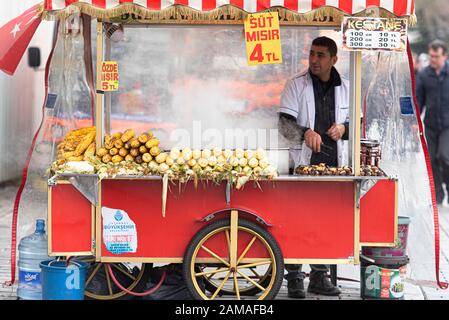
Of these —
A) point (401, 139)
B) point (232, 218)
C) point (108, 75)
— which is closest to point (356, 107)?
point (401, 139)

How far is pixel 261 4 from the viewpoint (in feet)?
18.3

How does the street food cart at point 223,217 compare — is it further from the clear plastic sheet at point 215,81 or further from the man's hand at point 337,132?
the clear plastic sheet at point 215,81

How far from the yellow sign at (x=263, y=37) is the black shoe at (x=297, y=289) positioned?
185 cm

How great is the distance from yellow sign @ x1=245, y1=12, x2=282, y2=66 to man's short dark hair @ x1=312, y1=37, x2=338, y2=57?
0.99m

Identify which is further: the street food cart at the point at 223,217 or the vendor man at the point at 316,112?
the vendor man at the point at 316,112

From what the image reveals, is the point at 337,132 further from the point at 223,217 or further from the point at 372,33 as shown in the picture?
the point at 223,217

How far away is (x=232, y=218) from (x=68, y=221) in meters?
1.12

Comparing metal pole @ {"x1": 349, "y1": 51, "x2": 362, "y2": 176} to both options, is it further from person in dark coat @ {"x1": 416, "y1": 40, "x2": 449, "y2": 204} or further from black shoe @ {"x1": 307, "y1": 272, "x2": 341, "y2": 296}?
person in dark coat @ {"x1": 416, "y1": 40, "x2": 449, "y2": 204}

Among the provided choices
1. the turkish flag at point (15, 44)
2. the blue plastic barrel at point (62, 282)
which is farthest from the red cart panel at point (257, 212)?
the turkish flag at point (15, 44)

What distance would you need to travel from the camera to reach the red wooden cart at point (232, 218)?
5.86 metres

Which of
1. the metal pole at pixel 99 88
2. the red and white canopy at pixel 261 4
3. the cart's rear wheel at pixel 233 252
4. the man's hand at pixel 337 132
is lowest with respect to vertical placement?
the cart's rear wheel at pixel 233 252

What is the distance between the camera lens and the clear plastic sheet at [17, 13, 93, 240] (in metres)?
6.72
